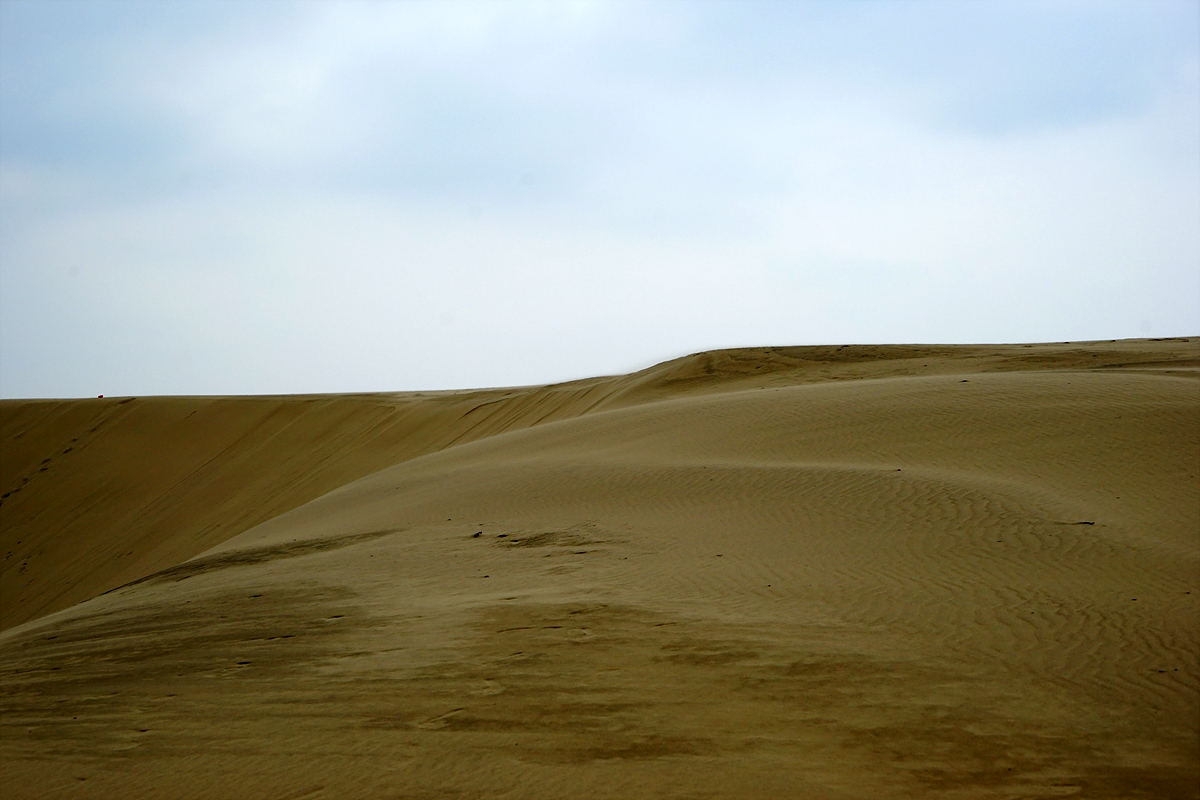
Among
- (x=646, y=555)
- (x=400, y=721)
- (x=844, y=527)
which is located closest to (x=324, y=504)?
(x=646, y=555)

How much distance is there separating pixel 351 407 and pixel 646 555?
15800 mm

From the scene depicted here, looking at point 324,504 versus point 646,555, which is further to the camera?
point 324,504

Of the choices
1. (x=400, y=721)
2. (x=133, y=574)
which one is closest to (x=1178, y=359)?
(x=400, y=721)

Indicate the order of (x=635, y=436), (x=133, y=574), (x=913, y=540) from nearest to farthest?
1. (x=913, y=540)
2. (x=635, y=436)
3. (x=133, y=574)

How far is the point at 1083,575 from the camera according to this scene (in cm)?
462

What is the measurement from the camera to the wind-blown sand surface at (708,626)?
3.13 metres

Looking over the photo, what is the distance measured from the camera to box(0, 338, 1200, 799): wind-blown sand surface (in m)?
3.13

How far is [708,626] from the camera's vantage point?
4.26 m

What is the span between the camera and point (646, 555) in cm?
574

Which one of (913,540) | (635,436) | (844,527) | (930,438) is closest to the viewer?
(913,540)

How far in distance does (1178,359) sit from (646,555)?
9.03 metres

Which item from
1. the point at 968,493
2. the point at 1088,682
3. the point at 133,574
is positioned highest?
the point at 968,493

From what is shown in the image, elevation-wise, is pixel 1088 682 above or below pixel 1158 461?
below

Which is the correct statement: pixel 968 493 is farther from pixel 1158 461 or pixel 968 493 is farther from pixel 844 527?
pixel 1158 461
